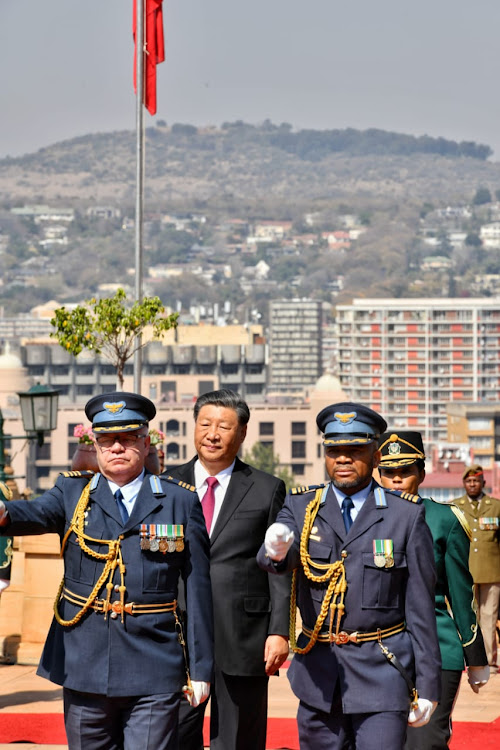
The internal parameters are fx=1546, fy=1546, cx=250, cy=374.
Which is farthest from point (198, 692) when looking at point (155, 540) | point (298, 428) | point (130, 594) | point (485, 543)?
point (298, 428)

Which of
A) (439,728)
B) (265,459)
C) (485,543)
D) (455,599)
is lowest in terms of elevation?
(265,459)

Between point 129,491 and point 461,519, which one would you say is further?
point 461,519

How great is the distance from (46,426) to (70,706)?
956 cm

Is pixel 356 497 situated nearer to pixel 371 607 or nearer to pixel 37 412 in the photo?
pixel 371 607

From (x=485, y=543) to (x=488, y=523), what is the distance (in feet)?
0.57

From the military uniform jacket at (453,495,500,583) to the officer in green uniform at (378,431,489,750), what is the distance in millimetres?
5311

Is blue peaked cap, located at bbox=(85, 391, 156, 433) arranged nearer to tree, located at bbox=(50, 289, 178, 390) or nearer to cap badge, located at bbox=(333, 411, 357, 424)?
cap badge, located at bbox=(333, 411, 357, 424)

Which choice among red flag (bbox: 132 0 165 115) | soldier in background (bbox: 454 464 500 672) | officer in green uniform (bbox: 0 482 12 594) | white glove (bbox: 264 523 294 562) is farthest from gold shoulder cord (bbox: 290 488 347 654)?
red flag (bbox: 132 0 165 115)

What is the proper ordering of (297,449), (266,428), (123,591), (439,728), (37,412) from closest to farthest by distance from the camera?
(123,591)
(439,728)
(37,412)
(297,449)
(266,428)

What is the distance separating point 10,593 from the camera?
1227cm

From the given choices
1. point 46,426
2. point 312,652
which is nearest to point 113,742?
point 312,652

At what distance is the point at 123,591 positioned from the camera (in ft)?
18.5

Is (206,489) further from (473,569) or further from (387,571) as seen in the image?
(473,569)

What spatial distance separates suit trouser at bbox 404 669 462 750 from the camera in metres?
6.57
